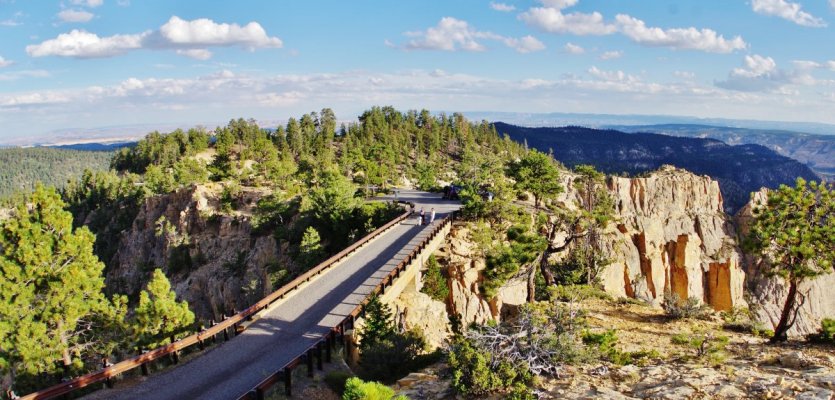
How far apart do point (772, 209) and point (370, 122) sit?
9601 centimetres

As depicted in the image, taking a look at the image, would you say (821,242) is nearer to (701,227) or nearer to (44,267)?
(44,267)

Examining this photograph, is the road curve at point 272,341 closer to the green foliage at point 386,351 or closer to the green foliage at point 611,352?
the green foliage at point 386,351

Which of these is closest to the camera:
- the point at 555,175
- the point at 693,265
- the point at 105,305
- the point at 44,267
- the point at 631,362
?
the point at 631,362

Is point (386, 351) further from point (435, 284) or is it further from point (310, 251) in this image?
point (310, 251)

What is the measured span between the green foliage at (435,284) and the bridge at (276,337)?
624 mm

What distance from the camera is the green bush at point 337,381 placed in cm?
1420

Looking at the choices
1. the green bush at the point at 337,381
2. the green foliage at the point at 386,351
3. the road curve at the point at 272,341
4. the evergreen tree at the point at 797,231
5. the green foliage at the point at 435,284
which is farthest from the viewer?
the green foliage at the point at 435,284

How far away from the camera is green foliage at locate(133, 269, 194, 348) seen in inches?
813

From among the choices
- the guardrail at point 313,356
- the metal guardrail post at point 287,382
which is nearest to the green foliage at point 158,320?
the guardrail at point 313,356

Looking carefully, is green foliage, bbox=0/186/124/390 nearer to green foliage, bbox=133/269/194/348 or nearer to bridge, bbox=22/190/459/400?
green foliage, bbox=133/269/194/348

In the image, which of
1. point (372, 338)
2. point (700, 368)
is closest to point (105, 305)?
point (372, 338)

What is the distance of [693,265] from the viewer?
188ft

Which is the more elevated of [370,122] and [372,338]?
[370,122]

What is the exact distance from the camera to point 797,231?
15.4 metres
